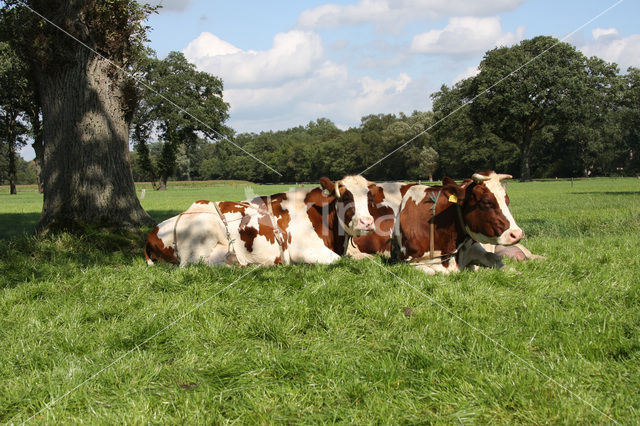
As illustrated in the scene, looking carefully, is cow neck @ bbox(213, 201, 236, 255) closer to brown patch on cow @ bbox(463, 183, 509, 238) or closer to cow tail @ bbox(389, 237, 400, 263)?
cow tail @ bbox(389, 237, 400, 263)

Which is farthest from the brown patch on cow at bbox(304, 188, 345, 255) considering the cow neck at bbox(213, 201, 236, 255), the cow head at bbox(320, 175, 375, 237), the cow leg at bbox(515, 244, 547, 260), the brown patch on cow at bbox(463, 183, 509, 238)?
the cow leg at bbox(515, 244, 547, 260)

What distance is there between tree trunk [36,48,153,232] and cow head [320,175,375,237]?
4978 millimetres

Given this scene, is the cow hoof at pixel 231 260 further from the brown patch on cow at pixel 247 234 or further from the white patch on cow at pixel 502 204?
the white patch on cow at pixel 502 204

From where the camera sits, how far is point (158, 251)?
7.41 metres

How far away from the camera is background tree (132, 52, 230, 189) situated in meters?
59.4

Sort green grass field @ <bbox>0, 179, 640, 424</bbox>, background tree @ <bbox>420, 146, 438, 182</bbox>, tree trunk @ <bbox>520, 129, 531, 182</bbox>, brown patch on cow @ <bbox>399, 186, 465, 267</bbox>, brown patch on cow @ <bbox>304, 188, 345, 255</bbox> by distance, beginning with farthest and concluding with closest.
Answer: tree trunk @ <bbox>520, 129, 531, 182</bbox>, background tree @ <bbox>420, 146, 438, 182</bbox>, brown patch on cow @ <bbox>304, 188, 345, 255</bbox>, brown patch on cow @ <bbox>399, 186, 465, 267</bbox>, green grass field @ <bbox>0, 179, 640, 424</bbox>

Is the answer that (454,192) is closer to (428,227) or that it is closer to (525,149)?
(428,227)

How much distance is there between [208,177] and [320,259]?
98291mm

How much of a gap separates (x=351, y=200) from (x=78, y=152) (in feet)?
20.2

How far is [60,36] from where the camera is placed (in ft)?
30.8

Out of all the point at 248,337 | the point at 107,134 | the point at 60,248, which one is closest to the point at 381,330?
the point at 248,337

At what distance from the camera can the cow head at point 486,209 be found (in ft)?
19.3

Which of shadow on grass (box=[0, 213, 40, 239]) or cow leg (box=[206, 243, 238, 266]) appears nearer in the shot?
cow leg (box=[206, 243, 238, 266])

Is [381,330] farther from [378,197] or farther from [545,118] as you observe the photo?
[545,118]
